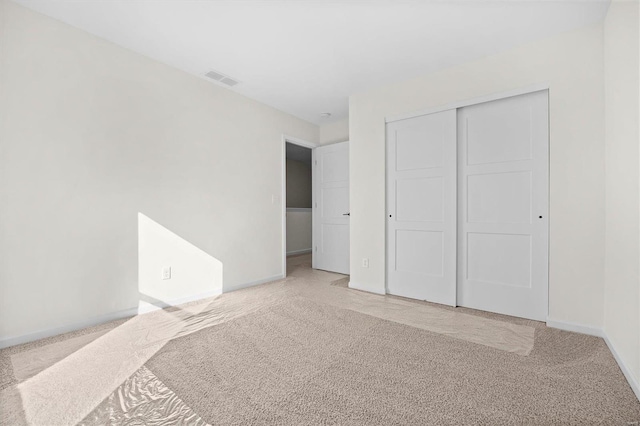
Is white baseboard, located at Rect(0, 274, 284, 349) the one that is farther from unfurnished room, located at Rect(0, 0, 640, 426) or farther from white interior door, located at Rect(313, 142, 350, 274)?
white interior door, located at Rect(313, 142, 350, 274)

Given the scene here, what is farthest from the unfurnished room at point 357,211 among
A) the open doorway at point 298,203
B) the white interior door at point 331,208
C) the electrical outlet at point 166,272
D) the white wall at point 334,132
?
the open doorway at point 298,203

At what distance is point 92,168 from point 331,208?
3114mm

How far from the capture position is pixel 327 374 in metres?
1.70

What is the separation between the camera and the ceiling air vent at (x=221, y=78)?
10.3 ft

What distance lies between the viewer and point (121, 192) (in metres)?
2.61

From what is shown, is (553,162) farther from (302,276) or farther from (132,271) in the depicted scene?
(132,271)

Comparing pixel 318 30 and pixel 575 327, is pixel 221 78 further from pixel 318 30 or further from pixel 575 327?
pixel 575 327

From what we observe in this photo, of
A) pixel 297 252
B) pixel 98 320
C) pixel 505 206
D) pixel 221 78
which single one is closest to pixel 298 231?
pixel 297 252

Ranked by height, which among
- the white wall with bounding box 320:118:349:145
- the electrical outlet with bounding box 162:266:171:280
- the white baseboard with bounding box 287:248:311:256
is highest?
the white wall with bounding box 320:118:349:145

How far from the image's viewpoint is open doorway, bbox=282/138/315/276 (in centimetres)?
655

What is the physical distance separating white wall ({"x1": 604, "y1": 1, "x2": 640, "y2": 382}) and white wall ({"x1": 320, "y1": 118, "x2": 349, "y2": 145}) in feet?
9.95

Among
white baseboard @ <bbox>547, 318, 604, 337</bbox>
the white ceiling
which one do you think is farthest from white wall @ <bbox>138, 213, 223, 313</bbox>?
white baseboard @ <bbox>547, 318, 604, 337</bbox>

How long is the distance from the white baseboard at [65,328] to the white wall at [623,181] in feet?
11.9

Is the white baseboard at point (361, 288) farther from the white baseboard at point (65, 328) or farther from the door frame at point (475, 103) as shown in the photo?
the white baseboard at point (65, 328)
